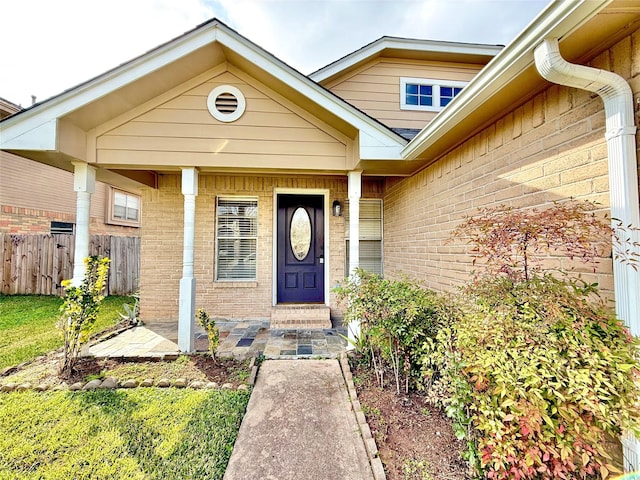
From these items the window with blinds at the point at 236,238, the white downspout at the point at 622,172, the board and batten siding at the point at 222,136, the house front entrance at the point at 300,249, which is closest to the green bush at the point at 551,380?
the white downspout at the point at 622,172

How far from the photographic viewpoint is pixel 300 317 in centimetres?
533

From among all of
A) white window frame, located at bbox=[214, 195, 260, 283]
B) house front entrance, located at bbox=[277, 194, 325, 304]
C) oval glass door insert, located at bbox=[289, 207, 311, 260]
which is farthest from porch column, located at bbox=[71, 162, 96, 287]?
oval glass door insert, located at bbox=[289, 207, 311, 260]

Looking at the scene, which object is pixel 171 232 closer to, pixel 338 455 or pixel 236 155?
pixel 236 155

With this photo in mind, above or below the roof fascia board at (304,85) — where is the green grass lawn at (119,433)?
below

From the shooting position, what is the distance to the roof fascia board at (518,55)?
1588 mm

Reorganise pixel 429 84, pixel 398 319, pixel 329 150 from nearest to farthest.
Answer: pixel 398 319 → pixel 329 150 → pixel 429 84

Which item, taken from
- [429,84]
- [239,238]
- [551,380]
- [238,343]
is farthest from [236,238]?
[429,84]

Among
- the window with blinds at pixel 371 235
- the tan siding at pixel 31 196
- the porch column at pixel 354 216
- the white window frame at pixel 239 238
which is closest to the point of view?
the porch column at pixel 354 216

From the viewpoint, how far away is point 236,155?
13.1 feet

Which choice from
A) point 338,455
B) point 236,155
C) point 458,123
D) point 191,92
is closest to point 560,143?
point 458,123

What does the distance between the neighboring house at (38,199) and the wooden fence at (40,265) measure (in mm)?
682

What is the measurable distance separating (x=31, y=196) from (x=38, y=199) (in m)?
0.20

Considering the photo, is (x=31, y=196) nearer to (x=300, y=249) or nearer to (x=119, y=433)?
(x=300, y=249)

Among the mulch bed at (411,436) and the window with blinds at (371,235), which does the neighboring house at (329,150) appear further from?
the mulch bed at (411,436)
